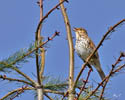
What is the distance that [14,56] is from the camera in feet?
6.00

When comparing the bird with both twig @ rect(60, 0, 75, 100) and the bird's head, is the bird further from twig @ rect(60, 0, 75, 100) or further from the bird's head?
twig @ rect(60, 0, 75, 100)

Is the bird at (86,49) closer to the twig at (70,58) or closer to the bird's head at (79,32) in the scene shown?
the bird's head at (79,32)

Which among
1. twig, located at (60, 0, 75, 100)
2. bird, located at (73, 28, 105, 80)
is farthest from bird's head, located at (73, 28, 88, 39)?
twig, located at (60, 0, 75, 100)

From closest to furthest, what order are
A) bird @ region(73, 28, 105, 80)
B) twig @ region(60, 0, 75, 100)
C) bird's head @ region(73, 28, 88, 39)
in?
twig @ region(60, 0, 75, 100), bird @ region(73, 28, 105, 80), bird's head @ region(73, 28, 88, 39)

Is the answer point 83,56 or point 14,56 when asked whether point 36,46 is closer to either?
point 14,56

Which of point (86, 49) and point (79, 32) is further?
point (79, 32)

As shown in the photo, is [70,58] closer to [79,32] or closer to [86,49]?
[86,49]

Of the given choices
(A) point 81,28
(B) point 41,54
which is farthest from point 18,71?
(A) point 81,28

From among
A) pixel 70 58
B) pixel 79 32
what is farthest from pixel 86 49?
pixel 70 58

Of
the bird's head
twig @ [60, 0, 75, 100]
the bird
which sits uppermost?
the bird's head

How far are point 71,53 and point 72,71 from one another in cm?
13

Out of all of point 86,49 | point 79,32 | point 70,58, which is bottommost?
point 70,58

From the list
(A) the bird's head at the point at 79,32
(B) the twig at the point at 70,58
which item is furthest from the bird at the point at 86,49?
(B) the twig at the point at 70,58

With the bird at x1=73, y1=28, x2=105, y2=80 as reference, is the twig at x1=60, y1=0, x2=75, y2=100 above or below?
below
